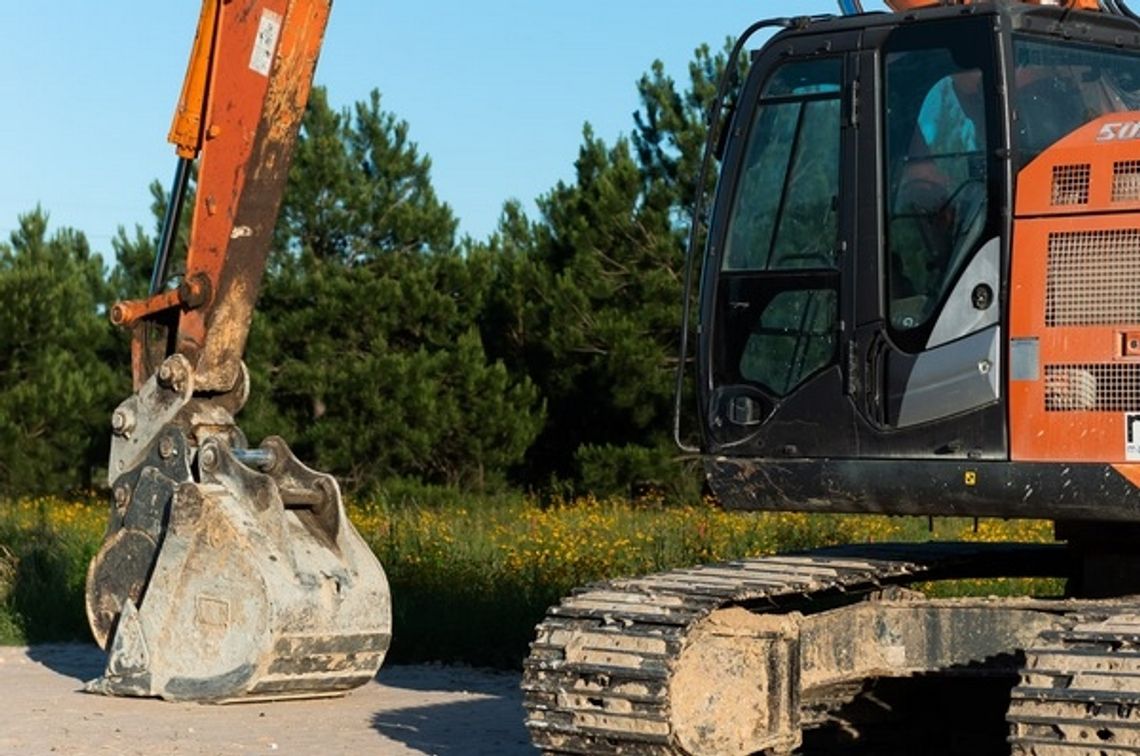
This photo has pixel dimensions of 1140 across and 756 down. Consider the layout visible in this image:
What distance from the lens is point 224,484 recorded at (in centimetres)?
1069

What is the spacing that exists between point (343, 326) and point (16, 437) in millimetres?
4750

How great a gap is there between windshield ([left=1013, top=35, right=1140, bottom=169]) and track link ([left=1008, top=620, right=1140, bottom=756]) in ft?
5.79

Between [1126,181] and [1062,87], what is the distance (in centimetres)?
57

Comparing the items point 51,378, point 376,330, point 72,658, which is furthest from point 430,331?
point 72,658

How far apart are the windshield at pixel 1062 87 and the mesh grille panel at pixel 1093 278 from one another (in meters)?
0.36

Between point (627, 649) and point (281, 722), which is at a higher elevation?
point (627, 649)

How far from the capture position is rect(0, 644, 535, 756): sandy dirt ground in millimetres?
9516

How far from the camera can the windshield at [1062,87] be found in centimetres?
773

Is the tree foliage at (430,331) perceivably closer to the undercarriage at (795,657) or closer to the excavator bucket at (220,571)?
the excavator bucket at (220,571)

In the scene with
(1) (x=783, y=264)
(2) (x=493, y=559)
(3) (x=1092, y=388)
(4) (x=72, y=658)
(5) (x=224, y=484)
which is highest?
(1) (x=783, y=264)

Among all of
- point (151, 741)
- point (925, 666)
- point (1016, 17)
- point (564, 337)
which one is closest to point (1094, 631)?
point (925, 666)

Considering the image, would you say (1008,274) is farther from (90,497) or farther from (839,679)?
(90,497)

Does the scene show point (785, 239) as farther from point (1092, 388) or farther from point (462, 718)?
point (462, 718)

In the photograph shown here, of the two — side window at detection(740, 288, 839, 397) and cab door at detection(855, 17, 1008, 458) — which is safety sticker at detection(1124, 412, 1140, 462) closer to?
Answer: cab door at detection(855, 17, 1008, 458)
